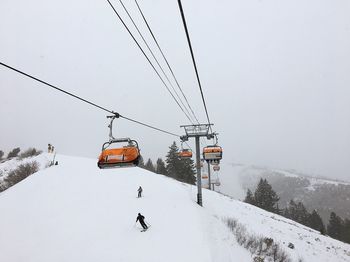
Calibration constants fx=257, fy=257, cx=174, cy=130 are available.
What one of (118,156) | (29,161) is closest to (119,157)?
(118,156)

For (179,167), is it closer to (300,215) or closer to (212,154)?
(212,154)

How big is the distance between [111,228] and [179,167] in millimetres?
42635

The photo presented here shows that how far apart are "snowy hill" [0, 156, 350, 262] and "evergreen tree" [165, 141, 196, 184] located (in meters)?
28.0

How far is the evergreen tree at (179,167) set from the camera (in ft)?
195

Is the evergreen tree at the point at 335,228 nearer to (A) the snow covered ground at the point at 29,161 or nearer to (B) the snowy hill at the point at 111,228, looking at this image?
(B) the snowy hill at the point at 111,228

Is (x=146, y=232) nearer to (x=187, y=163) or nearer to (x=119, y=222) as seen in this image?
(x=119, y=222)

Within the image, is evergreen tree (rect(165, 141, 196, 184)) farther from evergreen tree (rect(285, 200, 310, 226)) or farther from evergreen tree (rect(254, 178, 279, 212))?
evergreen tree (rect(285, 200, 310, 226))

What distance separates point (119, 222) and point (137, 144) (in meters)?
12.1

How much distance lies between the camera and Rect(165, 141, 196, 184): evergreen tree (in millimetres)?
59500

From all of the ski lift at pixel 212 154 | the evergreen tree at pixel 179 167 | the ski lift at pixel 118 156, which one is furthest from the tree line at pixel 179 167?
the ski lift at pixel 118 156

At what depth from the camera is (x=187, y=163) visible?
201ft

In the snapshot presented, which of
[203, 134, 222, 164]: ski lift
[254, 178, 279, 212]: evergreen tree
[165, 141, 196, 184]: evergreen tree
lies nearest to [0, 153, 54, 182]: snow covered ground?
[165, 141, 196, 184]: evergreen tree

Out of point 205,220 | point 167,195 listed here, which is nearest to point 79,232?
point 205,220

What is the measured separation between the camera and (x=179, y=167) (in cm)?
Result: 6066
